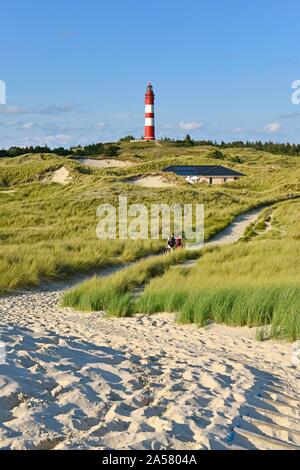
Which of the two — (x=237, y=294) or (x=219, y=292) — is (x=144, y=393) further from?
(x=219, y=292)

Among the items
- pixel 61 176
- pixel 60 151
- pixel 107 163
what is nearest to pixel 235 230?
pixel 61 176

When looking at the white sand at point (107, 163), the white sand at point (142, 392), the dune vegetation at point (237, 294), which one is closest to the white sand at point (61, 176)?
the white sand at point (107, 163)

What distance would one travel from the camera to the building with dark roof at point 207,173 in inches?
2295

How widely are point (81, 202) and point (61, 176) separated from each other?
16.6 m

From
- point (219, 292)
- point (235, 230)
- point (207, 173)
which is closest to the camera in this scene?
point (219, 292)

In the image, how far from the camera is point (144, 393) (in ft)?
17.7

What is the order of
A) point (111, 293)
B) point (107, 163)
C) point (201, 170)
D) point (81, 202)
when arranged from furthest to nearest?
point (107, 163), point (201, 170), point (81, 202), point (111, 293)

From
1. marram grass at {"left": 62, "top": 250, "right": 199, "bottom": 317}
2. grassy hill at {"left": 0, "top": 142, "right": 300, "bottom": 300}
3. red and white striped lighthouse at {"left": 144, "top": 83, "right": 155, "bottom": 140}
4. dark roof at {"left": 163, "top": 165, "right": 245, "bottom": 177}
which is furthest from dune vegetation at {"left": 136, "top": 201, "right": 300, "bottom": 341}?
red and white striped lighthouse at {"left": 144, "top": 83, "right": 155, "bottom": 140}

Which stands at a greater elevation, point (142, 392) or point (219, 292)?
point (219, 292)

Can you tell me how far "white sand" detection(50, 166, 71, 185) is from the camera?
53200 mm

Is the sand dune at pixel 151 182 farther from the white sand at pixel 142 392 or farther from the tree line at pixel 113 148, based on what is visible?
the white sand at pixel 142 392

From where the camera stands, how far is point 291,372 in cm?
679

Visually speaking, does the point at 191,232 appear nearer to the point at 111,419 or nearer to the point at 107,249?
the point at 107,249

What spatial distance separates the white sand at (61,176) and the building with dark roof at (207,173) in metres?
10.3
